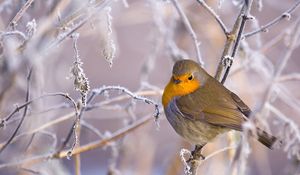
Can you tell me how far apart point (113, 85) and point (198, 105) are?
0.58 meters

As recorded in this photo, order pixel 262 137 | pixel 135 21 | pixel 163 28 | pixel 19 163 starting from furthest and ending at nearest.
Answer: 1. pixel 135 21
2. pixel 163 28
3. pixel 262 137
4. pixel 19 163

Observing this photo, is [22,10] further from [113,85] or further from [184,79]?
[113,85]

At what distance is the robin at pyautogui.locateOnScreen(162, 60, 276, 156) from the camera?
2.92 m

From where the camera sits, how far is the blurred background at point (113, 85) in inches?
66.2

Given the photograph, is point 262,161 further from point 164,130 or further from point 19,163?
point 19,163

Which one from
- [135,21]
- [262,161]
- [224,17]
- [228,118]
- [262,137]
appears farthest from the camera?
[262,161]

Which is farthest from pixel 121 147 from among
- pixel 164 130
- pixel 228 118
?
pixel 164 130

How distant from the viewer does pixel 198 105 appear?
10.1 ft

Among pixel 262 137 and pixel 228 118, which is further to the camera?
pixel 228 118

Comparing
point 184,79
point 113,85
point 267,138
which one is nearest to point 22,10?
point 267,138

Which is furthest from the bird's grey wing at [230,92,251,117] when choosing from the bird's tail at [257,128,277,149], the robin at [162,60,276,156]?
the bird's tail at [257,128,277,149]

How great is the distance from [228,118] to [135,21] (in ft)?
Result: 4.92

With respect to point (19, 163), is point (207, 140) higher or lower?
lower

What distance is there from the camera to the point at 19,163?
2.17 m
